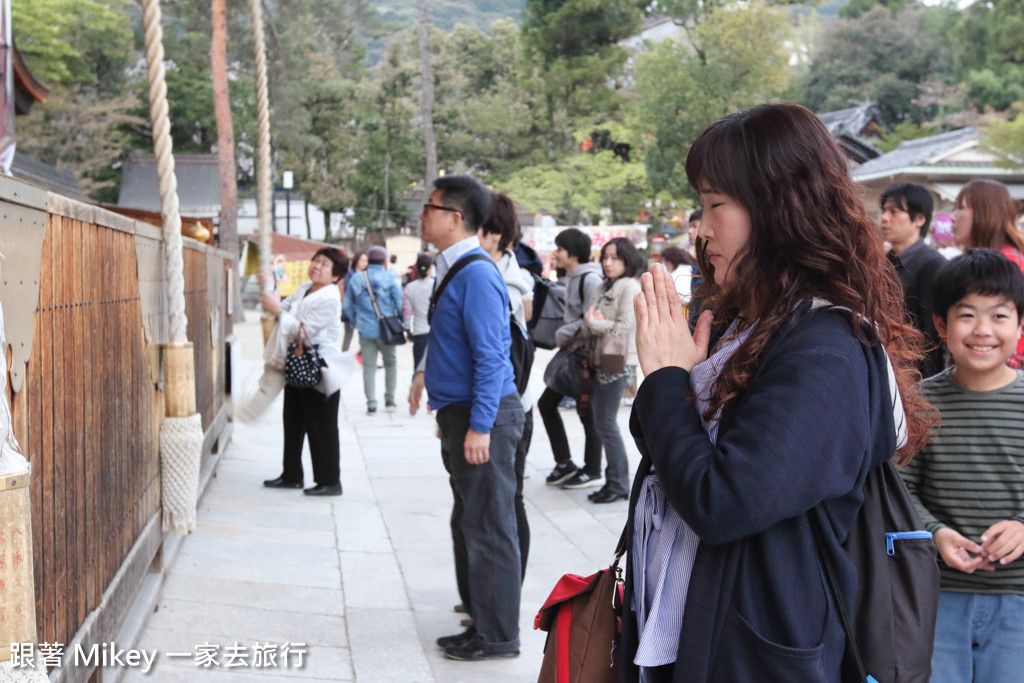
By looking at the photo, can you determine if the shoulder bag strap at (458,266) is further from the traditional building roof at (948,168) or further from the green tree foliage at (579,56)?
the green tree foliage at (579,56)

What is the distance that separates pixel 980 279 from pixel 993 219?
1.50 meters

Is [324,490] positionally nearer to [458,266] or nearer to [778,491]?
[458,266]

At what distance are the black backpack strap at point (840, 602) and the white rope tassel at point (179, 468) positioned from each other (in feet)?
9.74

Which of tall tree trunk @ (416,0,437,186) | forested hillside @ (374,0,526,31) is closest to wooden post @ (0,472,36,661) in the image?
tall tree trunk @ (416,0,437,186)

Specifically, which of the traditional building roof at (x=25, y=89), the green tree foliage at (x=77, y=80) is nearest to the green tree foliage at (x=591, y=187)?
the green tree foliage at (x=77, y=80)

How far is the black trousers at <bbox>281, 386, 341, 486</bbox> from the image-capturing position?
21.5 ft

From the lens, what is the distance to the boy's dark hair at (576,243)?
22.6 ft

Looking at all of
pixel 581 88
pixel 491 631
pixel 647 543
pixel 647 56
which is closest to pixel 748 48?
pixel 647 56

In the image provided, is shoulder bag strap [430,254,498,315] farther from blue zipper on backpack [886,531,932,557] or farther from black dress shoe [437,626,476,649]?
blue zipper on backpack [886,531,932,557]

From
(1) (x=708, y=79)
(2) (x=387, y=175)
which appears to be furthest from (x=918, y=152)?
(2) (x=387, y=175)

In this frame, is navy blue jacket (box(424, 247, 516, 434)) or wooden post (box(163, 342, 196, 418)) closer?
navy blue jacket (box(424, 247, 516, 434))

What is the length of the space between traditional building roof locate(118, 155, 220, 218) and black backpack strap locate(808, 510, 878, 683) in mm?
27119

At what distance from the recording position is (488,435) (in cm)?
366

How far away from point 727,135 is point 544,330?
566 centimetres
